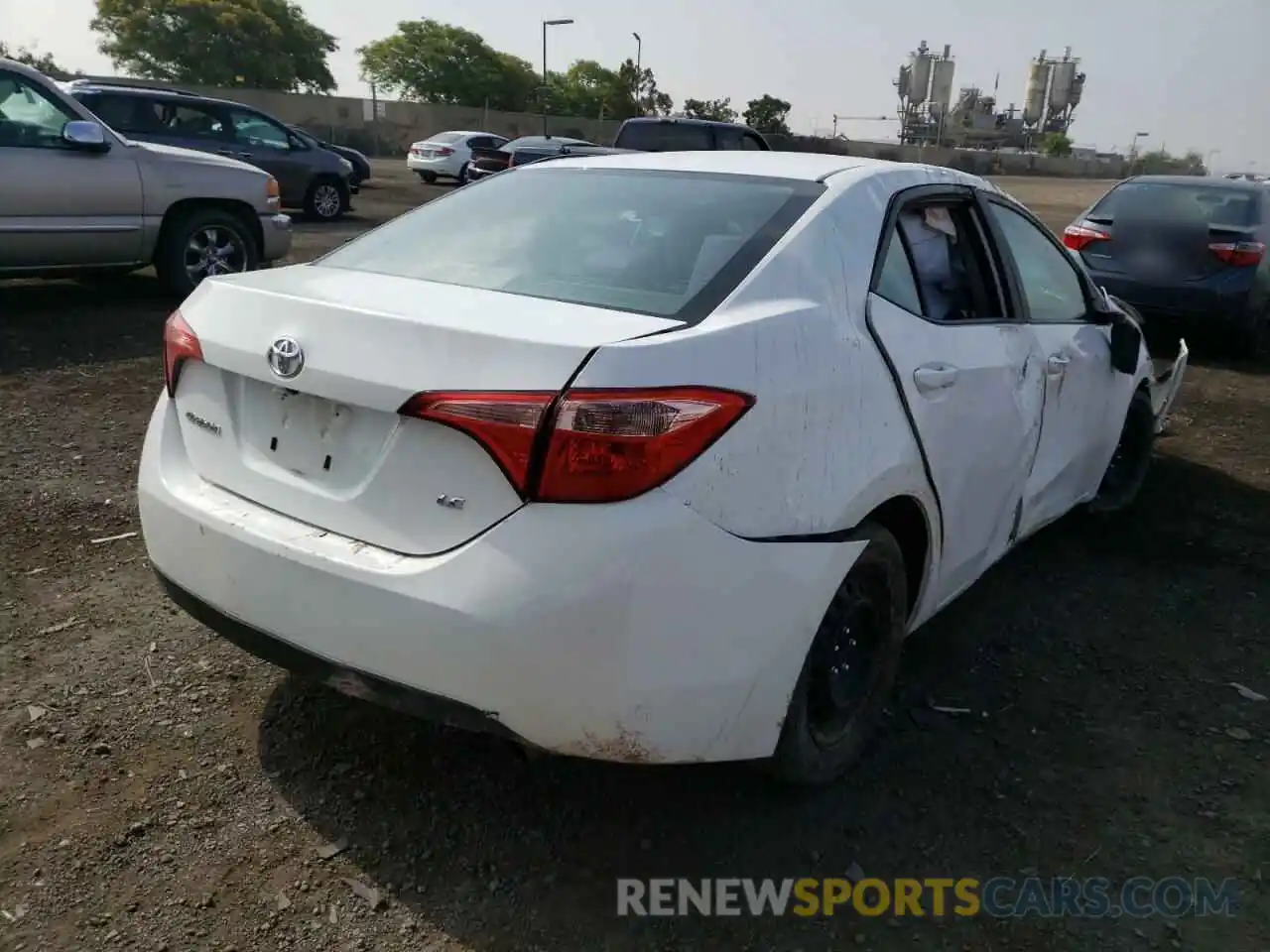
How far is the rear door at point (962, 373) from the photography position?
2.80m

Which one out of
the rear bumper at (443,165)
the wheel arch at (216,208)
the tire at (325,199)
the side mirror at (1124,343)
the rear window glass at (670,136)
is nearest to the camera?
the side mirror at (1124,343)

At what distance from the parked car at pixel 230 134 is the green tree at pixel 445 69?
72885 millimetres

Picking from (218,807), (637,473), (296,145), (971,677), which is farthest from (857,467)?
(296,145)

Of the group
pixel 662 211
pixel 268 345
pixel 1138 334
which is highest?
pixel 662 211

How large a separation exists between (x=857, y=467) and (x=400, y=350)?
Result: 107cm

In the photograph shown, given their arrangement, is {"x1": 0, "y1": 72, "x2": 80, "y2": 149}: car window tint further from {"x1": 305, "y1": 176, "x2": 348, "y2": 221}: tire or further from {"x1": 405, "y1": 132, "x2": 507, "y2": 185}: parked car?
{"x1": 405, "y1": 132, "x2": 507, "y2": 185}: parked car

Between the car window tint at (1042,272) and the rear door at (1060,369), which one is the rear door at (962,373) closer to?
the rear door at (1060,369)

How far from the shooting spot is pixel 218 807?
101 inches

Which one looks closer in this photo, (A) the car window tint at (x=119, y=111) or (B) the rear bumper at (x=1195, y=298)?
(B) the rear bumper at (x=1195, y=298)

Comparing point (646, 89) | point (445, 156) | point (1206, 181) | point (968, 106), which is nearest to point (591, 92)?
point (646, 89)

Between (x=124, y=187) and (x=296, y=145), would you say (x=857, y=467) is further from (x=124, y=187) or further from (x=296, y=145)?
(x=296, y=145)

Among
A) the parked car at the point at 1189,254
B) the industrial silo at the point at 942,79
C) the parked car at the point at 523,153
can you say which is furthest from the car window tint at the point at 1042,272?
the industrial silo at the point at 942,79

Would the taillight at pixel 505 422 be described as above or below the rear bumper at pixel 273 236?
above

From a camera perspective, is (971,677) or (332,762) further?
(971,677)
